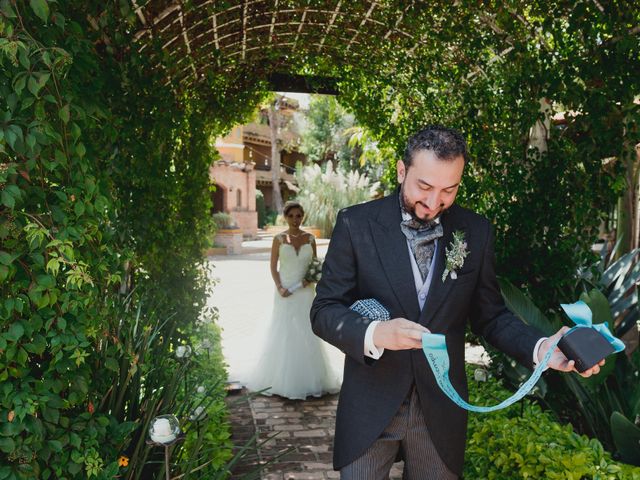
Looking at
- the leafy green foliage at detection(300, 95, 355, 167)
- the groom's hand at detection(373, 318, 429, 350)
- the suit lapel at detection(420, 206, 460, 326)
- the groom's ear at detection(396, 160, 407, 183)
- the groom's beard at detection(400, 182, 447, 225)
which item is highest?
the leafy green foliage at detection(300, 95, 355, 167)

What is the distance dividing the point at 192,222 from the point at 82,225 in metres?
A: 4.48

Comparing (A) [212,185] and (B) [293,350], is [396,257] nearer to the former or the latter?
(B) [293,350]

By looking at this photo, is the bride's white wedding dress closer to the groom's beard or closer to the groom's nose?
the groom's beard

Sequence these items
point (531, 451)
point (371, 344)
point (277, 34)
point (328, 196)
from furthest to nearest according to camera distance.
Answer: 1. point (328, 196)
2. point (277, 34)
3. point (531, 451)
4. point (371, 344)

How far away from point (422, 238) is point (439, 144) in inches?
14.0

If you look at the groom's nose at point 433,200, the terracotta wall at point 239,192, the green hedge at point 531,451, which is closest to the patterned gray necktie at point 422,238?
the groom's nose at point 433,200

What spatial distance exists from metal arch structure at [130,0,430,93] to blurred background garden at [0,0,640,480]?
3cm

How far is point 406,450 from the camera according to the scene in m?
2.10

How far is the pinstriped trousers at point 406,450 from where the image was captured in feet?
6.73

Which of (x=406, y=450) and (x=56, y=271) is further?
(x=406, y=450)

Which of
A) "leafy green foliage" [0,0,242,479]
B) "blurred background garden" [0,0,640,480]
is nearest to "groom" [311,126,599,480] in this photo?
"blurred background garden" [0,0,640,480]

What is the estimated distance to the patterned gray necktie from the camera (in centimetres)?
206

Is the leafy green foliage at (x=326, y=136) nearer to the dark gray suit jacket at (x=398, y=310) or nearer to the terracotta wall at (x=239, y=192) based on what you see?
the terracotta wall at (x=239, y=192)

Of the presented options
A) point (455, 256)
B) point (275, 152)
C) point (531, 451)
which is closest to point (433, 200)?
point (455, 256)
